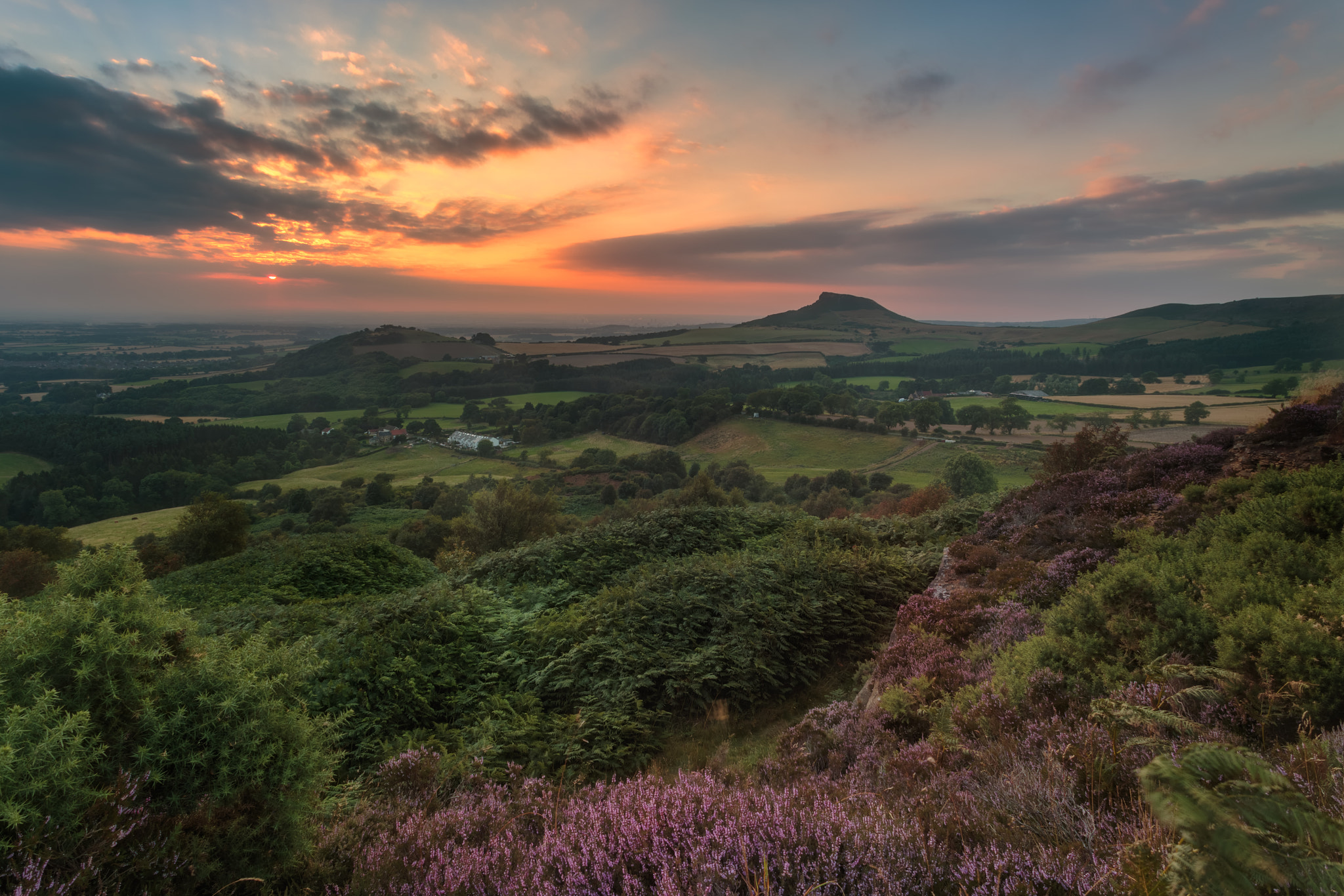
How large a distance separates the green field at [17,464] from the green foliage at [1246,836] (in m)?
124

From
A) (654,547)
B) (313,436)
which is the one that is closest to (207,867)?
(654,547)

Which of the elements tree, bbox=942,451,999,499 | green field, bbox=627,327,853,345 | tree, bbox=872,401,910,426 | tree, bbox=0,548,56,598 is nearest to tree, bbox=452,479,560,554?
tree, bbox=0,548,56,598

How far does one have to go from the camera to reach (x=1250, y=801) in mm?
1953

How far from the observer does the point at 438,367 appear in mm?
157500

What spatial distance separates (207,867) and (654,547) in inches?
420

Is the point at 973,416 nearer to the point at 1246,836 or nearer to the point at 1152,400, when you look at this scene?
the point at 1152,400

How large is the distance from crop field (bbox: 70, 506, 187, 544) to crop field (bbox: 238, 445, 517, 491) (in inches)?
563

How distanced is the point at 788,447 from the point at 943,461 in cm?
2324

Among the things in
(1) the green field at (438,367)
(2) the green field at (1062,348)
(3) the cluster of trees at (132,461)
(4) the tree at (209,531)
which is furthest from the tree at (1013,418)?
(1) the green field at (438,367)

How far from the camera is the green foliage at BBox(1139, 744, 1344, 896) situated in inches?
68.9

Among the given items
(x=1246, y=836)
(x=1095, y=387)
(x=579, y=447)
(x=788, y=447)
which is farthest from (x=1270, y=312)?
(x=1246, y=836)

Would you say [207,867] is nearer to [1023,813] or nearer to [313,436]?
[1023,813]

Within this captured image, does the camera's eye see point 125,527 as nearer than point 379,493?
Yes

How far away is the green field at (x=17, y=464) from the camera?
81438 mm
